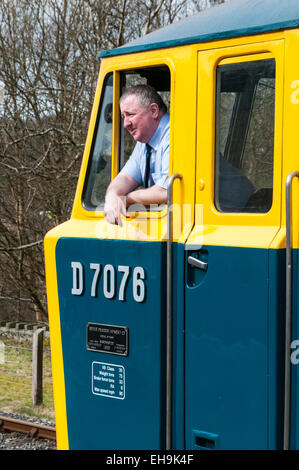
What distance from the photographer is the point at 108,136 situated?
367 centimetres

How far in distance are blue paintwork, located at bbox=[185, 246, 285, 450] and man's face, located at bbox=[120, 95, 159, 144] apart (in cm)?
77

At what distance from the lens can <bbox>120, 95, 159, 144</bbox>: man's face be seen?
348 cm

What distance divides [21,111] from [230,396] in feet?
37.4

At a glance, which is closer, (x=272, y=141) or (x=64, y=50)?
(x=272, y=141)

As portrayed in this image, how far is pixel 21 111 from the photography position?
44.5 feet

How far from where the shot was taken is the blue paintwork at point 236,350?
2.84 metres

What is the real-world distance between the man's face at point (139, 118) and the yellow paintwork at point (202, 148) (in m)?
0.10

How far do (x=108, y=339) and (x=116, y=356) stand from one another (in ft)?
0.31

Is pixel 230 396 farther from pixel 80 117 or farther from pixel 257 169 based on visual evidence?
pixel 80 117

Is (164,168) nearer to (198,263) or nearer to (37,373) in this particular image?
(198,263)

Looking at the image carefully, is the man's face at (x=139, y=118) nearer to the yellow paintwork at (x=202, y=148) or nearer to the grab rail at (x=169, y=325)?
the yellow paintwork at (x=202, y=148)

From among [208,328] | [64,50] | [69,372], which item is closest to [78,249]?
[69,372]

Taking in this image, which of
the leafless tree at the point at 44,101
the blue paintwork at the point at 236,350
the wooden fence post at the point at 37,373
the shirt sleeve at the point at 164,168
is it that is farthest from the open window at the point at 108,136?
the leafless tree at the point at 44,101

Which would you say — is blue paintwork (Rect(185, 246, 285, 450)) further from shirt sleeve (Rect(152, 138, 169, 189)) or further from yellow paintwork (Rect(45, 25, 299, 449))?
shirt sleeve (Rect(152, 138, 169, 189))
